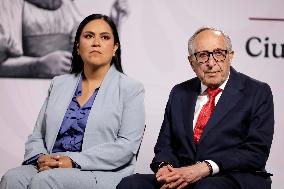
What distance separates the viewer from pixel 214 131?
278cm

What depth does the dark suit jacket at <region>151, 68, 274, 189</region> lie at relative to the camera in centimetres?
270

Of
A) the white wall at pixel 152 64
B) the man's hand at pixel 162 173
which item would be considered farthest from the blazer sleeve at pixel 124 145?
the white wall at pixel 152 64

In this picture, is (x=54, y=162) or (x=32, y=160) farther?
(x=32, y=160)

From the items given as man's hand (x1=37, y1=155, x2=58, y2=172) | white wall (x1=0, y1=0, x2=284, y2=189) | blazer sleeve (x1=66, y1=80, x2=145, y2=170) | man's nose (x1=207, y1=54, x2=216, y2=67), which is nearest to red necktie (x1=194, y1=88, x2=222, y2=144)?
man's nose (x1=207, y1=54, x2=216, y2=67)

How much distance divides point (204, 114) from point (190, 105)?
10cm

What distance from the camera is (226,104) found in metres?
2.82

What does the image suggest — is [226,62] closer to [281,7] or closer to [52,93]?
[52,93]

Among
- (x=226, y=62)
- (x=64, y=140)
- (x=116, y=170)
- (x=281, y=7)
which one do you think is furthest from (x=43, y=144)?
(x=281, y=7)

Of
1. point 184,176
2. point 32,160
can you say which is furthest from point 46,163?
point 184,176

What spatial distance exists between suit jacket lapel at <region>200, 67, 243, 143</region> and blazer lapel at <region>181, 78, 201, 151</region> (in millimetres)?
83

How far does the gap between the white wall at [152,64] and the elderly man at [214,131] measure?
3.49ft

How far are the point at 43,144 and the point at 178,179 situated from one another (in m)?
0.91

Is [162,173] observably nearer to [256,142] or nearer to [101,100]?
[256,142]

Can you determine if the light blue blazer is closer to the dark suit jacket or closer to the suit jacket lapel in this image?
the dark suit jacket
